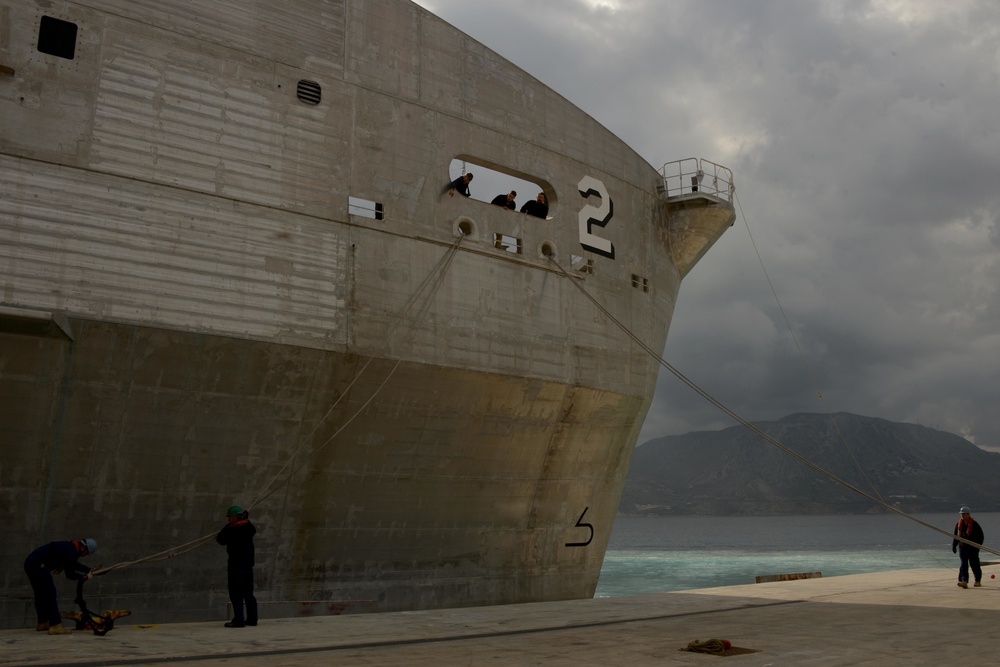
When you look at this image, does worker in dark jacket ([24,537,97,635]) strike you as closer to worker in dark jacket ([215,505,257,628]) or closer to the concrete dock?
the concrete dock

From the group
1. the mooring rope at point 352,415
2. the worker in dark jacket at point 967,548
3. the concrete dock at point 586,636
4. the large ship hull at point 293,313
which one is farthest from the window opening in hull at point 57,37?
the worker in dark jacket at point 967,548

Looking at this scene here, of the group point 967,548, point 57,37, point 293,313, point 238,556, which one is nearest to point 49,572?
point 238,556

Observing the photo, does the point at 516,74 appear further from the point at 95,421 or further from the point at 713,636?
the point at 713,636

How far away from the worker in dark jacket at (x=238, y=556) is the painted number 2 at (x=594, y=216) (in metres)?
8.18

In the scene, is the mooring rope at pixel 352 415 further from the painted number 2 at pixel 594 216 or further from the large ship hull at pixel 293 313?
the painted number 2 at pixel 594 216

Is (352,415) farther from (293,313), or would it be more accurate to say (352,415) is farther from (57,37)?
(57,37)

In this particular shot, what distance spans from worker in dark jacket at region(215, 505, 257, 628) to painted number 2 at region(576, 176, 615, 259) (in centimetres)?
818

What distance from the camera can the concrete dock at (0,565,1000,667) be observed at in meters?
6.93

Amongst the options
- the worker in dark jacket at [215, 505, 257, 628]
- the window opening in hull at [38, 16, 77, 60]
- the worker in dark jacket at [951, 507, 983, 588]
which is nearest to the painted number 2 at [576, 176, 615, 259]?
the worker in dark jacket at [951, 507, 983, 588]

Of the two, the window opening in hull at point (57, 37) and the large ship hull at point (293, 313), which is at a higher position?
the window opening in hull at point (57, 37)

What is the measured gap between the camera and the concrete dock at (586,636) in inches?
273

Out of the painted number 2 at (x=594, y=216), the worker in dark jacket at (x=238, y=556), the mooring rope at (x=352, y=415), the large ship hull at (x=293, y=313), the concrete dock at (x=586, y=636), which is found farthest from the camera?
the painted number 2 at (x=594, y=216)

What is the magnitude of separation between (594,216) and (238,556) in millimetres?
9176

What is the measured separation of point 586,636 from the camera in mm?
8656
